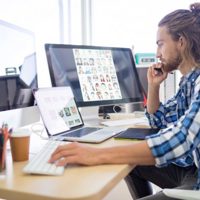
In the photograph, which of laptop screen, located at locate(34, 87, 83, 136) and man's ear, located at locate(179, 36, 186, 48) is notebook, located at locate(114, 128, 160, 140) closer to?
laptop screen, located at locate(34, 87, 83, 136)

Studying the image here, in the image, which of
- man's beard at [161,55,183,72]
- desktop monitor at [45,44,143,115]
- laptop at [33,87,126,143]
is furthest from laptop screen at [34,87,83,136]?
man's beard at [161,55,183,72]

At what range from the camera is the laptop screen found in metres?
1.23

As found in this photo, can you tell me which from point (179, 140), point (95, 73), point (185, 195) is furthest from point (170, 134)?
point (95, 73)

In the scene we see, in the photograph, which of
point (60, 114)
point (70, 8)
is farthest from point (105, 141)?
point (70, 8)

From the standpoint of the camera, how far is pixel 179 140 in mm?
817

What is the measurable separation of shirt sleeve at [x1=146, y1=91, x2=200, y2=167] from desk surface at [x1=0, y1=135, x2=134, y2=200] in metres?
0.09

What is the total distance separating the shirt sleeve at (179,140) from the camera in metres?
0.81

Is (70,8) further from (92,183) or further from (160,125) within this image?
(92,183)

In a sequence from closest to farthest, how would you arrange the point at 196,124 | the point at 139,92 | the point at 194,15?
the point at 196,124, the point at 194,15, the point at 139,92

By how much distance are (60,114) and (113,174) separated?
2.04 ft

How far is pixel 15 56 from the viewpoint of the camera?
123 cm

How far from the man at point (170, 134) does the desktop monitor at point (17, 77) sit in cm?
39

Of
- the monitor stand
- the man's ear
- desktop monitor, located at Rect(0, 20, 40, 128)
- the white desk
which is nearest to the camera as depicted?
the white desk

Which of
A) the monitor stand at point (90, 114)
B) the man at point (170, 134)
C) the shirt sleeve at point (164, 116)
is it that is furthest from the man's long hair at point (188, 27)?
the monitor stand at point (90, 114)
